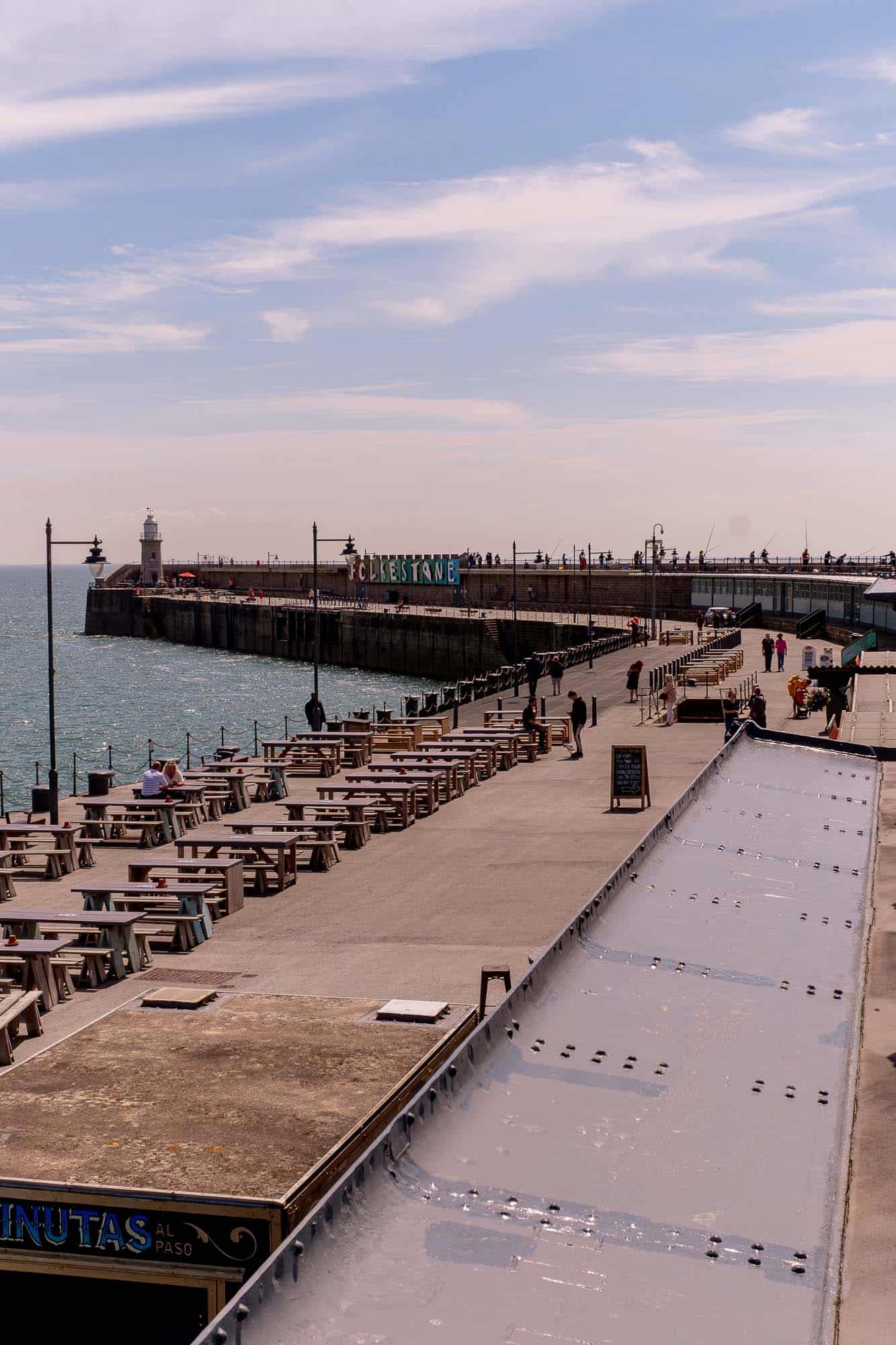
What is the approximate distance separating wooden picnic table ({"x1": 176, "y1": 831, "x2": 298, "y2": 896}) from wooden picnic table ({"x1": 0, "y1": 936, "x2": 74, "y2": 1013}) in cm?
461

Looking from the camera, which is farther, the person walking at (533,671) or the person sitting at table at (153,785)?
the person walking at (533,671)

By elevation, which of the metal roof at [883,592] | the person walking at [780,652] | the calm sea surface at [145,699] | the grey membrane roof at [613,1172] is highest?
the metal roof at [883,592]

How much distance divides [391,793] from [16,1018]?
11835 mm

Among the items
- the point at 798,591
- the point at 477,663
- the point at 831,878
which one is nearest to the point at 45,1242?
the point at 831,878

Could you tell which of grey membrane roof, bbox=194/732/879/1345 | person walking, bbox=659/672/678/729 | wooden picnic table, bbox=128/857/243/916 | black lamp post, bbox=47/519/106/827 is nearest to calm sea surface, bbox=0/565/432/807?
black lamp post, bbox=47/519/106/827

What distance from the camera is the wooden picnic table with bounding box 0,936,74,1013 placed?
1252 centimetres

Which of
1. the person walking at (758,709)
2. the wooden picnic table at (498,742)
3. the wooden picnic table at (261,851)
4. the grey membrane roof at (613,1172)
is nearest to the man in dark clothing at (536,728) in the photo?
the wooden picnic table at (498,742)

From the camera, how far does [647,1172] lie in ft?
20.3

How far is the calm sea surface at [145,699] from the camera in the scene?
6041 cm

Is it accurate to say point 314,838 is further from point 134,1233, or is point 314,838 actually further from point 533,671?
point 533,671

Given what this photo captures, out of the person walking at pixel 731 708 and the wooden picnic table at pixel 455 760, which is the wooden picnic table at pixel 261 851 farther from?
the person walking at pixel 731 708

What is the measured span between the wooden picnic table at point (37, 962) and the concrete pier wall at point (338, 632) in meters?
72.0

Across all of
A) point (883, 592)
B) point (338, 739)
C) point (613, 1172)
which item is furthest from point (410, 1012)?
point (338, 739)

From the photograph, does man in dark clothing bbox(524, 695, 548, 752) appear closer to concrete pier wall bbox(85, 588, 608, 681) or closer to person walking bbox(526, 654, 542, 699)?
person walking bbox(526, 654, 542, 699)
